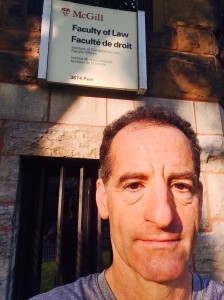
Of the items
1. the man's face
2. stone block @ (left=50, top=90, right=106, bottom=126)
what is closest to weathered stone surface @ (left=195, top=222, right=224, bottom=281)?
the man's face

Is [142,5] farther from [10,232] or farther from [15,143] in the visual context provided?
[10,232]

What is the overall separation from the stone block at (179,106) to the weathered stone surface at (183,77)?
56mm

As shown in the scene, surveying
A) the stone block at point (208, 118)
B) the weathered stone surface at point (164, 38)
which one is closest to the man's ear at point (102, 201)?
the stone block at point (208, 118)

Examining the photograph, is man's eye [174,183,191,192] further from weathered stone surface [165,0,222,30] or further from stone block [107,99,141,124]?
weathered stone surface [165,0,222,30]

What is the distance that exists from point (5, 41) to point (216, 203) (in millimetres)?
2432

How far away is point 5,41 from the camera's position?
2.50 meters

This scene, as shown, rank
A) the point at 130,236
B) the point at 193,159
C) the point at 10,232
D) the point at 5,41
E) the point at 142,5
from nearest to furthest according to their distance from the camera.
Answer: the point at 130,236, the point at 193,159, the point at 10,232, the point at 5,41, the point at 142,5

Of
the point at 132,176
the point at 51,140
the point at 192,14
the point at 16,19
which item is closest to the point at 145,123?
the point at 132,176

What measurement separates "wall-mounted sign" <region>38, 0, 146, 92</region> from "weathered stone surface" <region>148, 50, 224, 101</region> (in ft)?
0.64

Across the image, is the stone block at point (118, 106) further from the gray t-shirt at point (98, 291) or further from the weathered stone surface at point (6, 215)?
the gray t-shirt at point (98, 291)

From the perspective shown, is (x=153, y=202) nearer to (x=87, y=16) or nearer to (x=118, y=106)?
(x=118, y=106)

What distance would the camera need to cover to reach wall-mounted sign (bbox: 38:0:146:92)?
245 cm

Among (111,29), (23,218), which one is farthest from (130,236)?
(111,29)

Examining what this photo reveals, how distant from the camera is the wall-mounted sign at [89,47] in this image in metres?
2.45
